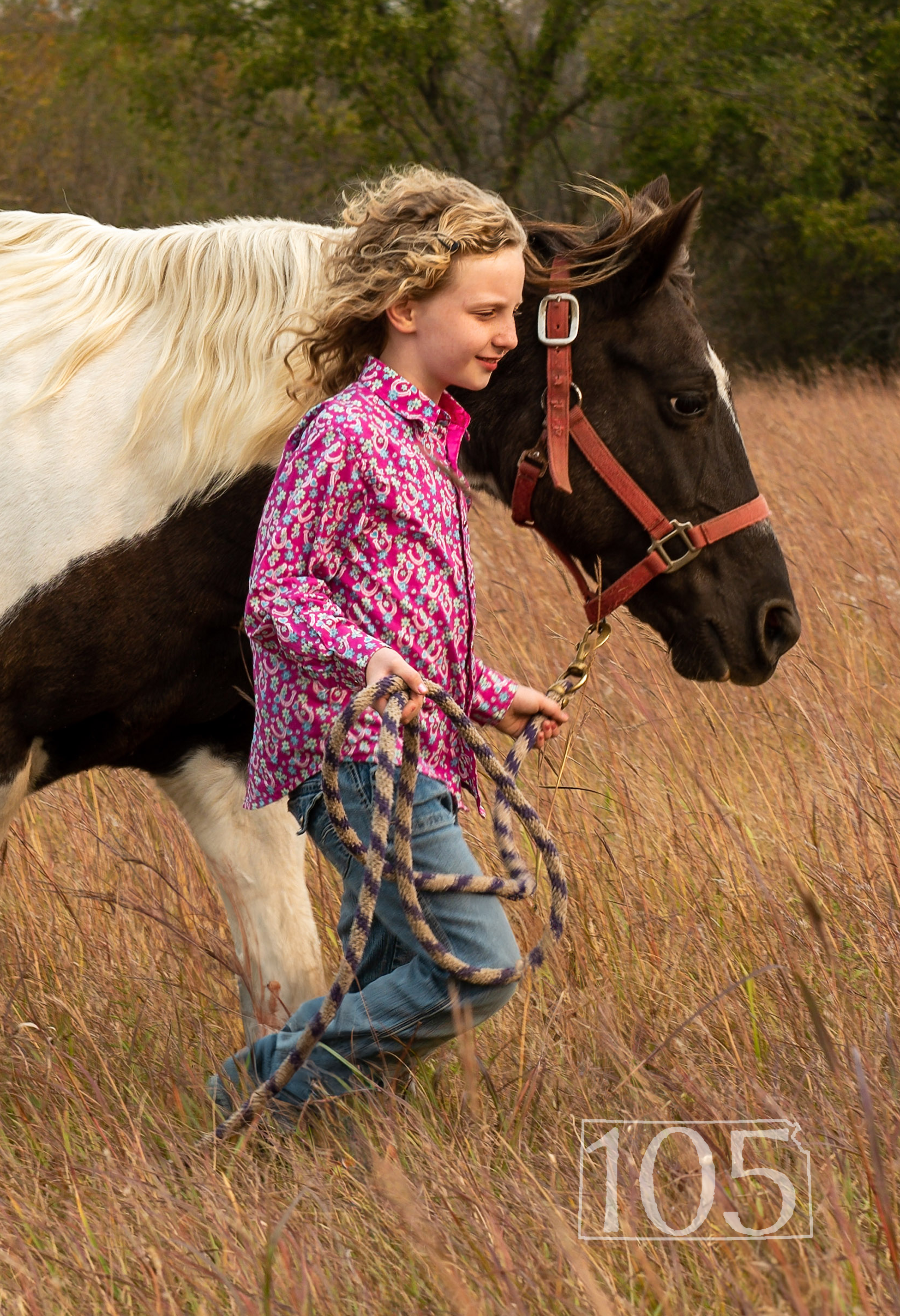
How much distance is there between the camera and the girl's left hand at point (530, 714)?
1.95 meters

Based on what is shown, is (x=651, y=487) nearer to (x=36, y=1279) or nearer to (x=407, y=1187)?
(x=407, y=1187)

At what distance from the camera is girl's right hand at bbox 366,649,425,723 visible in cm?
171

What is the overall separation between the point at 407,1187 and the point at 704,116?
70.6 ft

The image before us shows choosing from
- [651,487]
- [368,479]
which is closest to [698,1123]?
[368,479]

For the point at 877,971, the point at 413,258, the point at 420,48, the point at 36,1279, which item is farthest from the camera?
the point at 420,48

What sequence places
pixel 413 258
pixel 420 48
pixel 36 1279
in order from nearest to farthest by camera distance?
pixel 36 1279
pixel 413 258
pixel 420 48

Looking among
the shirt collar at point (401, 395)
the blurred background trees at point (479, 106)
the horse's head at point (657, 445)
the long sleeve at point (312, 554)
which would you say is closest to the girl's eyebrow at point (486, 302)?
the shirt collar at point (401, 395)

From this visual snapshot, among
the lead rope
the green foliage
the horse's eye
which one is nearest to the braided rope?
the lead rope

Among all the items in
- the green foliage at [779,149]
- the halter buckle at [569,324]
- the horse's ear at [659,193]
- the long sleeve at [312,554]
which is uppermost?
the long sleeve at [312,554]

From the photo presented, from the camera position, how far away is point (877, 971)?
7.66 feet

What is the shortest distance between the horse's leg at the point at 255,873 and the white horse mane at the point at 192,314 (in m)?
0.59

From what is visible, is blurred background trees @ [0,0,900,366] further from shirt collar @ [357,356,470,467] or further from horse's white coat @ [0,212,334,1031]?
shirt collar @ [357,356,470,467]

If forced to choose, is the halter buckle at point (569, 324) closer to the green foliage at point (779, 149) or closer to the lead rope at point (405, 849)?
the lead rope at point (405, 849)

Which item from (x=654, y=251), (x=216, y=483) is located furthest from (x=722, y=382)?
(x=216, y=483)
